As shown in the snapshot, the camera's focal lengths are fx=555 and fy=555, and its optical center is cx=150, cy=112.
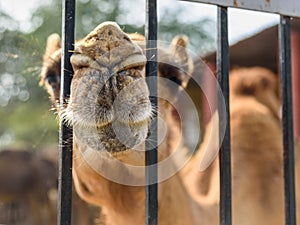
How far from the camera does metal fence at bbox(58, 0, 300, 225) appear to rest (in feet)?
3.91

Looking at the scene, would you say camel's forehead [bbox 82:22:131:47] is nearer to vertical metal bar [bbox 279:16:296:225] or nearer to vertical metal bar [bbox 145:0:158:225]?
vertical metal bar [bbox 145:0:158:225]

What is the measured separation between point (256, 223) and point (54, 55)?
1231 millimetres

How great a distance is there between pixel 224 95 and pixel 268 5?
0.26 m

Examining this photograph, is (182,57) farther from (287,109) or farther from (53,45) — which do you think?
(287,109)

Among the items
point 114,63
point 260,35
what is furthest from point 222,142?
point 260,35

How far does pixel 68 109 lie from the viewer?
1.32 m

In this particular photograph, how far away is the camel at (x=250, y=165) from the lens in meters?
2.66

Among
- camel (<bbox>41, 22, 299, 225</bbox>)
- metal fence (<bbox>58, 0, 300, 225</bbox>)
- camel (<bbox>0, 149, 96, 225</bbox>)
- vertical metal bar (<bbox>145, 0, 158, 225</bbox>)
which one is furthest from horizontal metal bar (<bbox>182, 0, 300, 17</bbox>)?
camel (<bbox>0, 149, 96, 225</bbox>)

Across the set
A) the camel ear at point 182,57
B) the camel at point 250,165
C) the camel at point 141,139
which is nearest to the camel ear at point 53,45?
the camel at point 141,139

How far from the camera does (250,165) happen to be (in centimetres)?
282

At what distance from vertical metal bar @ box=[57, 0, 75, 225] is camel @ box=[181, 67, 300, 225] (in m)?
1.49

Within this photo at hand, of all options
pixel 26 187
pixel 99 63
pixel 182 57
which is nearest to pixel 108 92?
pixel 99 63

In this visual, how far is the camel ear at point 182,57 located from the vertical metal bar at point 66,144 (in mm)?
1194

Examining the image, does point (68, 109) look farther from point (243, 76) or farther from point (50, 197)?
point (50, 197)
